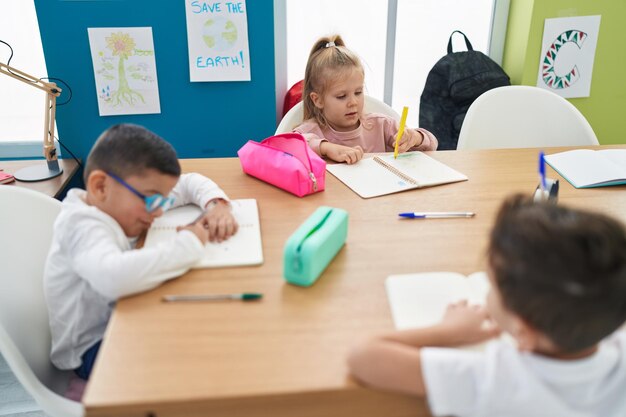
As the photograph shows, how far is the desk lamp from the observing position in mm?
1667

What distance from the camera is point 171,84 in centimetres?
214

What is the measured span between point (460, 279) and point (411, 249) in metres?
0.14

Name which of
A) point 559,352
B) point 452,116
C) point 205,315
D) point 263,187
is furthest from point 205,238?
point 452,116

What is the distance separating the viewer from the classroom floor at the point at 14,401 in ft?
4.97

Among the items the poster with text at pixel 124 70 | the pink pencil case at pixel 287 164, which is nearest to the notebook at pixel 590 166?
the pink pencil case at pixel 287 164

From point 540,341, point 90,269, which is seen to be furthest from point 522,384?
point 90,269

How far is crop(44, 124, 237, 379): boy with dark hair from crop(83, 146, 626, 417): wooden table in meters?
0.07

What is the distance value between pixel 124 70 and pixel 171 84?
194 millimetres

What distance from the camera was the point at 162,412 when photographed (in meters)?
0.62

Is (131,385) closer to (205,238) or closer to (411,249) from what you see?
(205,238)

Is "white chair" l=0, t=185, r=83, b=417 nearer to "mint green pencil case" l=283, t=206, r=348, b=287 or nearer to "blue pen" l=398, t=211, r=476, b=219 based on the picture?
"mint green pencil case" l=283, t=206, r=348, b=287

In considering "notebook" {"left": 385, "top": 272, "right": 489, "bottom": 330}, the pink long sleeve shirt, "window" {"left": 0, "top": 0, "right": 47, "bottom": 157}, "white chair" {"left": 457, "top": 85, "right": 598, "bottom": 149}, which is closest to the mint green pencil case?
"notebook" {"left": 385, "top": 272, "right": 489, "bottom": 330}

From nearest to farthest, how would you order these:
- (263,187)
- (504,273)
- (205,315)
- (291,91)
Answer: (504,273) < (205,315) < (263,187) < (291,91)

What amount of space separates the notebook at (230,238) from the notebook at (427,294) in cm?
26
